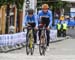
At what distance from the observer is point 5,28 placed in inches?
1495

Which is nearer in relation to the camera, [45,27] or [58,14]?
[45,27]

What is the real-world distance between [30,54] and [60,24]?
30520 mm

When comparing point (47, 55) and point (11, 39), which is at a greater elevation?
point (47, 55)

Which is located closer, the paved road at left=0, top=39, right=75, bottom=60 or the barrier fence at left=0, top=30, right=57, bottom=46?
the paved road at left=0, top=39, right=75, bottom=60

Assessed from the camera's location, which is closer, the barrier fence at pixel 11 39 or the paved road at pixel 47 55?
the paved road at pixel 47 55

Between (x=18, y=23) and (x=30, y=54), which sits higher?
(x=30, y=54)

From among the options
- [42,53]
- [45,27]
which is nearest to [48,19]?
[45,27]

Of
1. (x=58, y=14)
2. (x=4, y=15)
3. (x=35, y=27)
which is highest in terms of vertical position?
(x=35, y=27)

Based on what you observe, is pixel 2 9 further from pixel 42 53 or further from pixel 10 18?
pixel 42 53

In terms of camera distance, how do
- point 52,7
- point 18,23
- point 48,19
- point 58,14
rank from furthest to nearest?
point 58,14
point 52,7
point 18,23
point 48,19

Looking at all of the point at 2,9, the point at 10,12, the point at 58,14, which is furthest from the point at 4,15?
the point at 58,14

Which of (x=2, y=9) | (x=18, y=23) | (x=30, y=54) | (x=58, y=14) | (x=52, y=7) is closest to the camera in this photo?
(x=30, y=54)

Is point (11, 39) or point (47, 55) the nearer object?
point (47, 55)

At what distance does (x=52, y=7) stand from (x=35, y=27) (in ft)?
115
